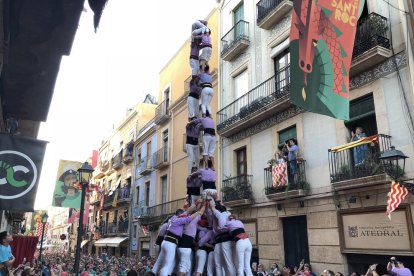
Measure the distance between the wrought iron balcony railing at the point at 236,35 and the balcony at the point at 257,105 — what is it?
8.62 ft

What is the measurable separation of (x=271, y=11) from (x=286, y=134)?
15.6ft

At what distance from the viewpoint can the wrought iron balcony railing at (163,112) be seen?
1030 inches

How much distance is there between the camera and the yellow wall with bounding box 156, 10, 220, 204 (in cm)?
2187

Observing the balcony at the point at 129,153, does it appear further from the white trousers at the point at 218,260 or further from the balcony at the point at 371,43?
the white trousers at the point at 218,260

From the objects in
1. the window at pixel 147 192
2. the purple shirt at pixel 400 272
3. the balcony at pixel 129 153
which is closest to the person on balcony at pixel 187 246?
the purple shirt at pixel 400 272

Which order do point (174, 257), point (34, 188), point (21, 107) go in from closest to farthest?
1. point (34, 188)
2. point (174, 257)
3. point (21, 107)

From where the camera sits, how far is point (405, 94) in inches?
415

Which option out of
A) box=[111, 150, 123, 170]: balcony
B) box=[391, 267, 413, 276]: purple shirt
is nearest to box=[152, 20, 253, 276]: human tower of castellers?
box=[391, 267, 413, 276]: purple shirt

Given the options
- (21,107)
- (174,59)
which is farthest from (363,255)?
(174,59)

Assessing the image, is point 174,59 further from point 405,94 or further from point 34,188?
point 34,188

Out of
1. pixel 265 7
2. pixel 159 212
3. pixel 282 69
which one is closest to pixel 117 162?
pixel 159 212

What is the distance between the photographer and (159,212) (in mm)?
24750

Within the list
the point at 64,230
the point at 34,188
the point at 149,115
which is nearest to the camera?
the point at 34,188

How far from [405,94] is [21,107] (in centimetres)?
910
